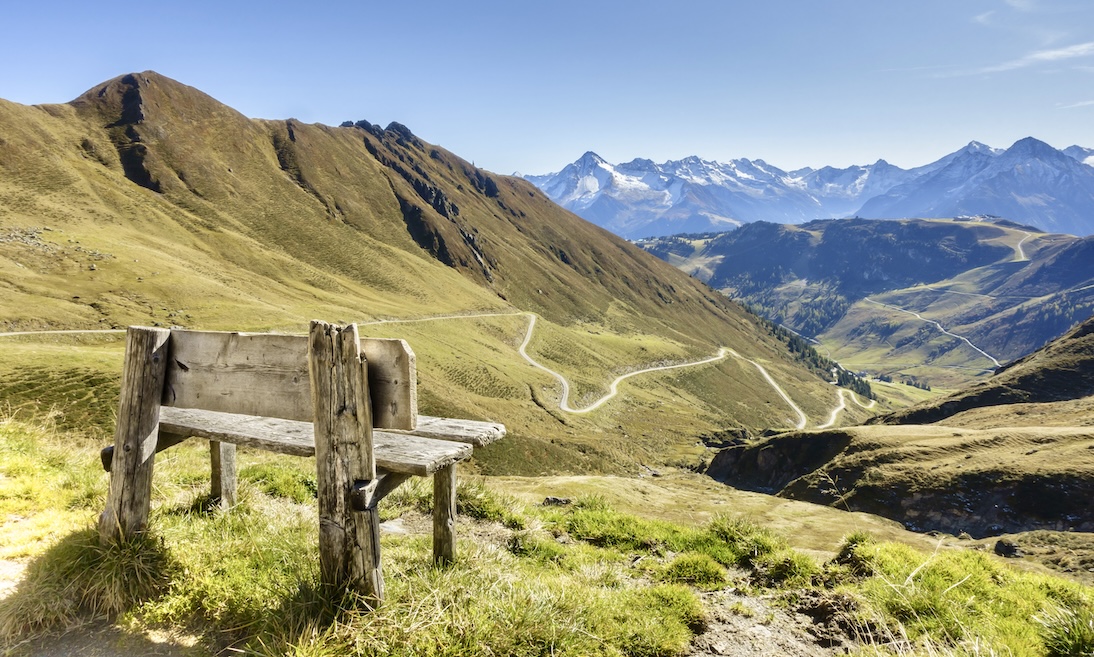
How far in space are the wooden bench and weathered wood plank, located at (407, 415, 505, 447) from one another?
0.16 ft

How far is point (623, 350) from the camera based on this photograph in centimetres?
16200

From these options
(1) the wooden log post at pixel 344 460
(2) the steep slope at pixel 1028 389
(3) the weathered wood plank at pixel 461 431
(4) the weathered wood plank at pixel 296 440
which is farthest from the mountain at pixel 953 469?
(1) the wooden log post at pixel 344 460

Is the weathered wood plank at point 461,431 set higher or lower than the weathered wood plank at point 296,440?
lower

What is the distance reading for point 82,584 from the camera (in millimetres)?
5035

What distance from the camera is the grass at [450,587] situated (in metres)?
4.52

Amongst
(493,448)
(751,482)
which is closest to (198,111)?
(493,448)

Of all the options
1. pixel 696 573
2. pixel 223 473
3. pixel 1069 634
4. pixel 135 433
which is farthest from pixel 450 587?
pixel 1069 634

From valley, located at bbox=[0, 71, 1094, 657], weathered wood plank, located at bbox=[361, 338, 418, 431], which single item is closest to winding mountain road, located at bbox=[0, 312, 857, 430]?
valley, located at bbox=[0, 71, 1094, 657]

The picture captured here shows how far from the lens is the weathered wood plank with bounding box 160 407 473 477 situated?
4.93 meters

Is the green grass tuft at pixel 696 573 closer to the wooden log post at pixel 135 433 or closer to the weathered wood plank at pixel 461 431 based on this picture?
the weathered wood plank at pixel 461 431

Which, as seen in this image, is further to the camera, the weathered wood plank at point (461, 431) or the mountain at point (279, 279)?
the mountain at point (279, 279)

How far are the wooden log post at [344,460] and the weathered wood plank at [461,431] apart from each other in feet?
4.74

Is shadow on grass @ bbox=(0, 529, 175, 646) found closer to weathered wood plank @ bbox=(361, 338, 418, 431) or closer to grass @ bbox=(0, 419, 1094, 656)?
grass @ bbox=(0, 419, 1094, 656)

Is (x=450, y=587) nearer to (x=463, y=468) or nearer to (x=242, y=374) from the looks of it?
(x=242, y=374)
